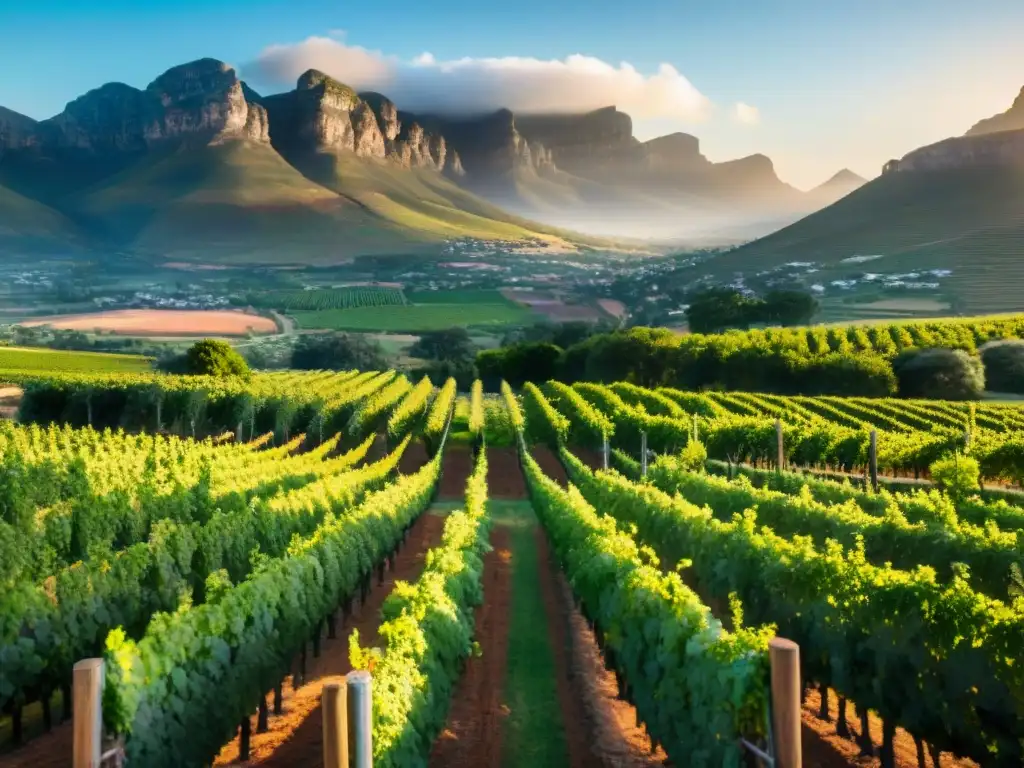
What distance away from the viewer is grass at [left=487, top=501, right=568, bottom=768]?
8.36 metres

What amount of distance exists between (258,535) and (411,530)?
838 cm

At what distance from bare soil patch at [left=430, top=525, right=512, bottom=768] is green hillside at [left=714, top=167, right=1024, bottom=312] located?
9715 cm

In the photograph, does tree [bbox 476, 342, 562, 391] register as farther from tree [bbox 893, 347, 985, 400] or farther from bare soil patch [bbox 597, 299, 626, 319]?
bare soil patch [bbox 597, 299, 626, 319]

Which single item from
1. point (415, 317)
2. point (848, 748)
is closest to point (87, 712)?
point (848, 748)

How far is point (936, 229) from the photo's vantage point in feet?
388

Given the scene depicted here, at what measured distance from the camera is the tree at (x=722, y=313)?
94.8 meters

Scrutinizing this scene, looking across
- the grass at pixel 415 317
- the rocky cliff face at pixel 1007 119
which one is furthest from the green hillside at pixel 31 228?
the rocky cliff face at pixel 1007 119

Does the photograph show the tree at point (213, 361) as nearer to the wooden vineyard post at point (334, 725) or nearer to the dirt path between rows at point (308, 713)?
the dirt path between rows at point (308, 713)

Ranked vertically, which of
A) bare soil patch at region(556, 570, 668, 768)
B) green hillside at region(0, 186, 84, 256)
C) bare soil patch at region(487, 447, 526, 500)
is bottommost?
bare soil patch at region(487, 447, 526, 500)

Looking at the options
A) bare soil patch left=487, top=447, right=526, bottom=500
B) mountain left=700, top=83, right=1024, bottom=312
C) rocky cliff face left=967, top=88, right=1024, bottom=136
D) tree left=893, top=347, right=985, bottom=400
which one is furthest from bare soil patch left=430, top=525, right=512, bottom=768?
rocky cliff face left=967, top=88, right=1024, bottom=136

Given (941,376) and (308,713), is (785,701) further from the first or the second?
(941,376)

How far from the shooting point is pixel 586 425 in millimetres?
34125

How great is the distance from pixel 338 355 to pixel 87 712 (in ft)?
309

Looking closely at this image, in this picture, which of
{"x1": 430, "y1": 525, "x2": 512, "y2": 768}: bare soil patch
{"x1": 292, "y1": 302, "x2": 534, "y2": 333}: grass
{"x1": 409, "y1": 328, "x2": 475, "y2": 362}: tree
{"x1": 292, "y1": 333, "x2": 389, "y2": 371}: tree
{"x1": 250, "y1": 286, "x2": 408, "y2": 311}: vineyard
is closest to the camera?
{"x1": 430, "y1": 525, "x2": 512, "y2": 768}: bare soil patch
